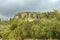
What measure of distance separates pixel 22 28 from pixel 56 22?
17.3 feet

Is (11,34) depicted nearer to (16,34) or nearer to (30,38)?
(16,34)

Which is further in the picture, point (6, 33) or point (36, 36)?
point (6, 33)

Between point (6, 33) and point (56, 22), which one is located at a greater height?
point (56, 22)

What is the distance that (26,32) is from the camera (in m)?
30.3

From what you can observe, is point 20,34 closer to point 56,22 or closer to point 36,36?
point 36,36

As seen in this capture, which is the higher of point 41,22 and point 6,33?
point 41,22

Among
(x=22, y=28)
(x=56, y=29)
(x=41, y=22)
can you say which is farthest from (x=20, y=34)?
(x=56, y=29)

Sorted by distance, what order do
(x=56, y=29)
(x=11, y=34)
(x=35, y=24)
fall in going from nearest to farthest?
(x=56, y=29)
(x=35, y=24)
(x=11, y=34)

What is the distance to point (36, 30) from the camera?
29.8m

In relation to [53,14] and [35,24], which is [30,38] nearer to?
[35,24]

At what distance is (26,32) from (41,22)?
2.56 metres

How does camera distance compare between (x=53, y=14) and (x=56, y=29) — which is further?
(x=53, y=14)

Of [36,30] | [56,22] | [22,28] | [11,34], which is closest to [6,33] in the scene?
[11,34]


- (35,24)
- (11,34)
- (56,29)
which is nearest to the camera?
(56,29)
